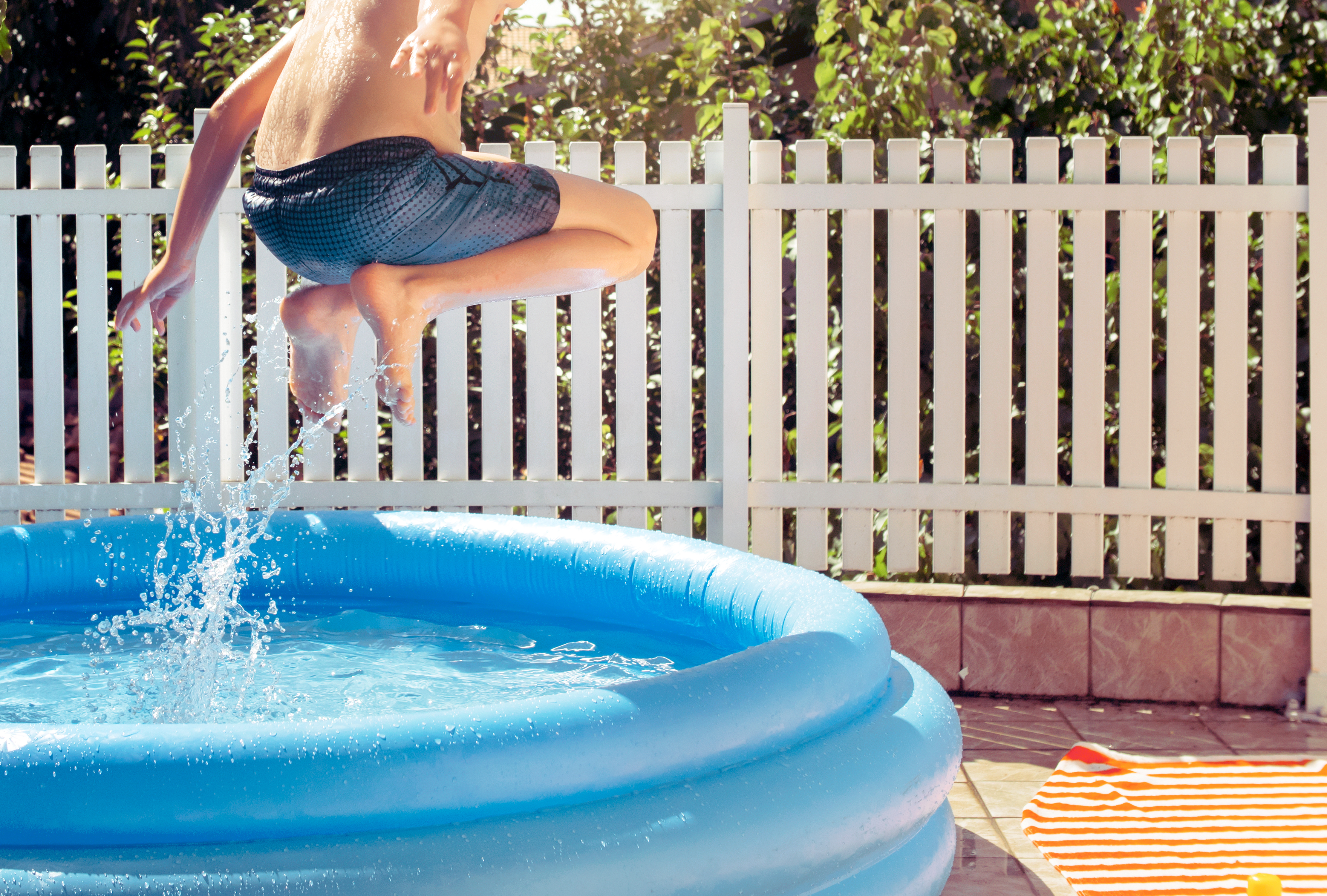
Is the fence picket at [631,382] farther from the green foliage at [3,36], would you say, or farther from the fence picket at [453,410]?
the green foliage at [3,36]

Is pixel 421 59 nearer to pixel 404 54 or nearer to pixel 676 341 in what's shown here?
Result: pixel 404 54

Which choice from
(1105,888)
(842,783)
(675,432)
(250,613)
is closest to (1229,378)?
(675,432)

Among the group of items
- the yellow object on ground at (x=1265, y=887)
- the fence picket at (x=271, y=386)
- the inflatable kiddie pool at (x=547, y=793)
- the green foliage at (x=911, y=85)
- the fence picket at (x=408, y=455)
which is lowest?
the yellow object on ground at (x=1265, y=887)

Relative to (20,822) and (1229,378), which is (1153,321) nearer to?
(1229,378)

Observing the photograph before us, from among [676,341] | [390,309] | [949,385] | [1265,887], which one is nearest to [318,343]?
[390,309]

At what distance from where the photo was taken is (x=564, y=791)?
5.42ft

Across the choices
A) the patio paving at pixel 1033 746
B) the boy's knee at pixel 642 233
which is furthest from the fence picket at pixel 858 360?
the boy's knee at pixel 642 233

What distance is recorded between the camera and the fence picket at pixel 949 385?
4090mm

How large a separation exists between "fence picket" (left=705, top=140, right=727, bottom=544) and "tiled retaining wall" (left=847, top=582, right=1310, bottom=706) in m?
0.54

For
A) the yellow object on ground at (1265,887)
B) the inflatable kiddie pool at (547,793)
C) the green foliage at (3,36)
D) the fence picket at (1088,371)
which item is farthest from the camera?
the green foliage at (3,36)

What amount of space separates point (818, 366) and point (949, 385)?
427 millimetres

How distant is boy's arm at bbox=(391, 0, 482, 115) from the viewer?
1.79 m

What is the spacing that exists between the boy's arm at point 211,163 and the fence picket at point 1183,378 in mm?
2793

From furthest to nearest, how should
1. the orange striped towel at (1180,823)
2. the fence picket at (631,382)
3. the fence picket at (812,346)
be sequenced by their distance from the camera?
the fence picket at (631,382) < the fence picket at (812,346) < the orange striped towel at (1180,823)
